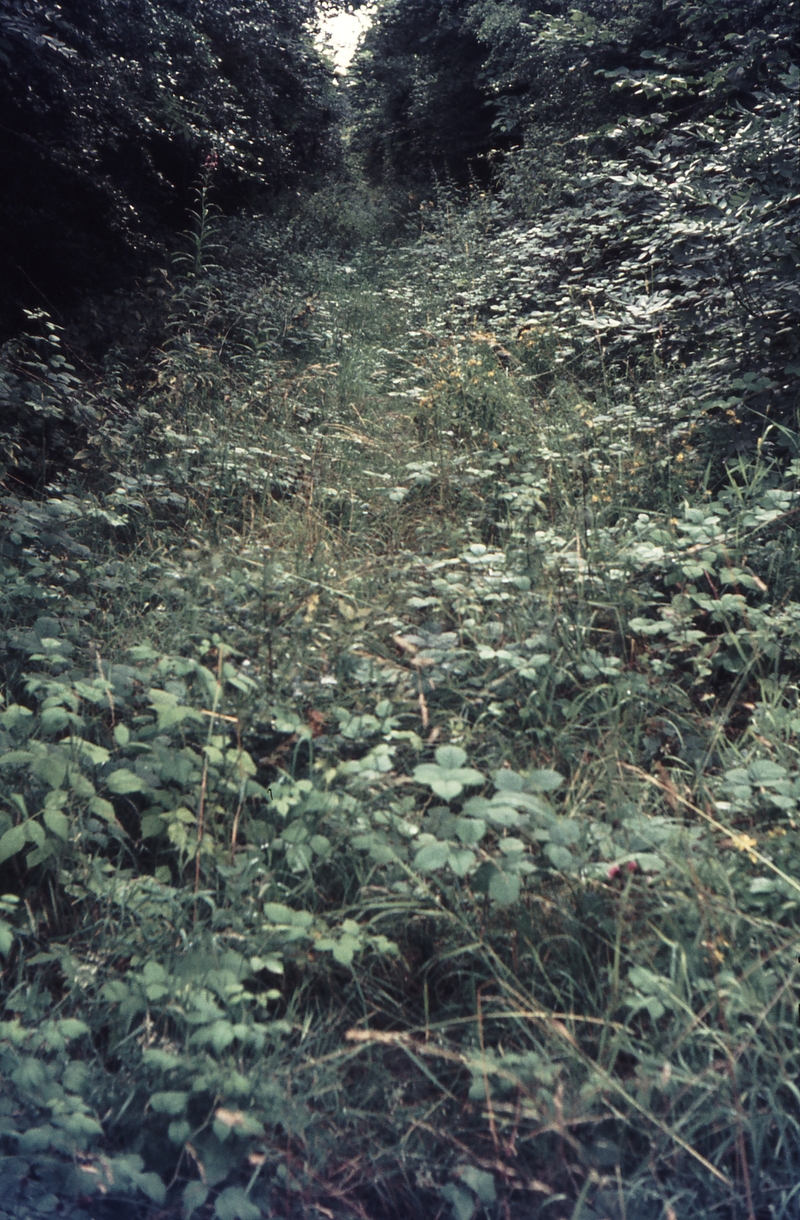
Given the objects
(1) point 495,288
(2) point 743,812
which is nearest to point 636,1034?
(2) point 743,812

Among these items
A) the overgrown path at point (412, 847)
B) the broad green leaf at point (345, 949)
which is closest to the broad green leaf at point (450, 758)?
the overgrown path at point (412, 847)

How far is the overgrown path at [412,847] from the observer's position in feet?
4.66

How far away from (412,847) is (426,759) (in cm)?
37

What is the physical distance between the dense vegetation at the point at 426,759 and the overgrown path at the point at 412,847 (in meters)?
0.01

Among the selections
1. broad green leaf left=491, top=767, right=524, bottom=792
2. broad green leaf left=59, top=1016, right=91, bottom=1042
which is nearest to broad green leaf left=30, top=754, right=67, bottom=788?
broad green leaf left=59, top=1016, right=91, bottom=1042

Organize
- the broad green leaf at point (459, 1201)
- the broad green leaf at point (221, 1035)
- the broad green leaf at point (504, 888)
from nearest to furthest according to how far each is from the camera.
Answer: the broad green leaf at point (459, 1201), the broad green leaf at point (221, 1035), the broad green leaf at point (504, 888)

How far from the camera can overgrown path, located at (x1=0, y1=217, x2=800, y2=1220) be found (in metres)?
1.42

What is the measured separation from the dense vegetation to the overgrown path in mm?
10

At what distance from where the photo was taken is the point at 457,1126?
4.82ft

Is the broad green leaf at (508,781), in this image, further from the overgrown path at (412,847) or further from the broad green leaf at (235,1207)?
the broad green leaf at (235,1207)

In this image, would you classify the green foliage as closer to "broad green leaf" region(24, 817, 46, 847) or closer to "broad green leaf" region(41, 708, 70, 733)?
"broad green leaf" region(41, 708, 70, 733)

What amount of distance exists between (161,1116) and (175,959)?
29cm

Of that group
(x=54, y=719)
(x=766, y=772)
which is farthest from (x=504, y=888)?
(x=54, y=719)

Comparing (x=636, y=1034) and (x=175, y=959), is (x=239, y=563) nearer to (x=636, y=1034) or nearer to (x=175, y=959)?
(x=175, y=959)
